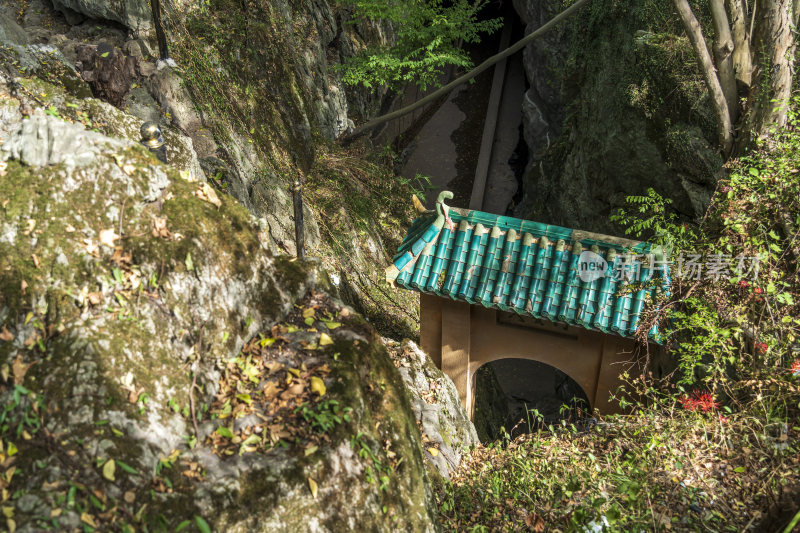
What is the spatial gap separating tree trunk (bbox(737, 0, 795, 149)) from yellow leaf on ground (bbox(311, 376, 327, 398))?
5413 millimetres

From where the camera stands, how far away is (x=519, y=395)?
1427 cm

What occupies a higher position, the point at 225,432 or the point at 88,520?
the point at 225,432

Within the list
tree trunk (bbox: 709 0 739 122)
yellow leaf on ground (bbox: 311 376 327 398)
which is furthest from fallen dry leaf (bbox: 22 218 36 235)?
tree trunk (bbox: 709 0 739 122)

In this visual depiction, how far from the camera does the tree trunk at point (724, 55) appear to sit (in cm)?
581

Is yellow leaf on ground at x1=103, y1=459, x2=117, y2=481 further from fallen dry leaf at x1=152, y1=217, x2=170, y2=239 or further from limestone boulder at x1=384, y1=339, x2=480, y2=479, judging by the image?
limestone boulder at x1=384, y1=339, x2=480, y2=479

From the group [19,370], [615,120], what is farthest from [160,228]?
[615,120]

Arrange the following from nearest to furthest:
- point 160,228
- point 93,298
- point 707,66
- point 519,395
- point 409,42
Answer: point 93,298
point 160,228
point 707,66
point 519,395
point 409,42

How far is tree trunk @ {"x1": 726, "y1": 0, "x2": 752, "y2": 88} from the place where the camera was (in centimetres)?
613

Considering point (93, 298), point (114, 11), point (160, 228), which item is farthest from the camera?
point (114, 11)

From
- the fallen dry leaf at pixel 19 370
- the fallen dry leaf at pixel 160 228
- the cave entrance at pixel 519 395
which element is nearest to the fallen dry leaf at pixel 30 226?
the fallen dry leaf at pixel 160 228

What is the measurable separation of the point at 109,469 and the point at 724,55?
7161 millimetres

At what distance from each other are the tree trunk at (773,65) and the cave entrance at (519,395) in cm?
703

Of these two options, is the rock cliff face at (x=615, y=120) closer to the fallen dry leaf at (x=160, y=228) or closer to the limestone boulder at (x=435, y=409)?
the limestone boulder at (x=435, y=409)

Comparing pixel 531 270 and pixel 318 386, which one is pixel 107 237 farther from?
pixel 531 270
